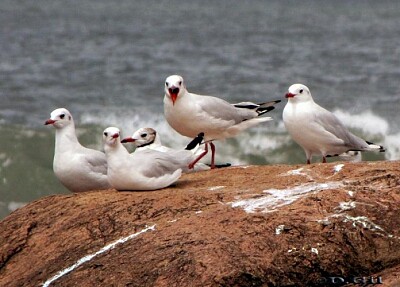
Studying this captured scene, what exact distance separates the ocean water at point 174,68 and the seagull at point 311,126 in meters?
6.33

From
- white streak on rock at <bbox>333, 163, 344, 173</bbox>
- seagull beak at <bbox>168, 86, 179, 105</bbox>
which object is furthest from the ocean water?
white streak on rock at <bbox>333, 163, 344, 173</bbox>

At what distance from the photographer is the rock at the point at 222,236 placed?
A: 7.11 metres

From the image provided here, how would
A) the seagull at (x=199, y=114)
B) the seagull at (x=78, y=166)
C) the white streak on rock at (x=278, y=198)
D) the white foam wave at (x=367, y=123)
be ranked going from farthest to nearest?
the white foam wave at (x=367, y=123), the seagull at (x=199, y=114), the seagull at (x=78, y=166), the white streak on rock at (x=278, y=198)

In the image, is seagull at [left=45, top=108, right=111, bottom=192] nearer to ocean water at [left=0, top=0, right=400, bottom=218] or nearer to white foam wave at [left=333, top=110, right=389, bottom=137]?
ocean water at [left=0, top=0, right=400, bottom=218]

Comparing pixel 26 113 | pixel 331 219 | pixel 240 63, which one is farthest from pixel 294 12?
pixel 331 219

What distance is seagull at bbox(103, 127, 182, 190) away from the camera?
8.45m

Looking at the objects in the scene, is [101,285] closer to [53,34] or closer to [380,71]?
[380,71]

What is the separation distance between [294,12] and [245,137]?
→ 21.2 meters

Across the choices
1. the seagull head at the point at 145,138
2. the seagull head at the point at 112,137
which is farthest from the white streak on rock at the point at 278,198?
the seagull head at the point at 145,138

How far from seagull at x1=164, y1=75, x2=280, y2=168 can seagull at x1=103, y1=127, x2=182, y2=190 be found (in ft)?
3.81

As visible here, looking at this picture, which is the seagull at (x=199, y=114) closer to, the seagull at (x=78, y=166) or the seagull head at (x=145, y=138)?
the seagull head at (x=145, y=138)

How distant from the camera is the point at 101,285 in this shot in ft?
23.7

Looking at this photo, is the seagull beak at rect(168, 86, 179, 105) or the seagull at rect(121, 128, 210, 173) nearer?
the seagull at rect(121, 128, 210, 173)

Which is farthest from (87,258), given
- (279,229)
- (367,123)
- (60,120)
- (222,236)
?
(367,123)
